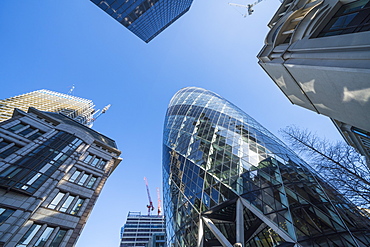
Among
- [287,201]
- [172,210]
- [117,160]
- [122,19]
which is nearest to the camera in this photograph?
[287,201]

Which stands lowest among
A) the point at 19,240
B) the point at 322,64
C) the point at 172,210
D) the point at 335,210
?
the point at 335,210

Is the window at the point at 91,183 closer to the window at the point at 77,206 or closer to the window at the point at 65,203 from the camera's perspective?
the window at the point at 77,206

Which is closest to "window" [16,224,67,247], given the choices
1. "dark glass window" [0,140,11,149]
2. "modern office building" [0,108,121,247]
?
"modern office building" [0,108,121,247]

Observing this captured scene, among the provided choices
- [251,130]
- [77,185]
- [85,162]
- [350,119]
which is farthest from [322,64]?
[85,162]

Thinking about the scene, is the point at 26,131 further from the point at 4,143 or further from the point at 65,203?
the point at 65,203

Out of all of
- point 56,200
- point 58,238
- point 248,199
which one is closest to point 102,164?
point 56,200

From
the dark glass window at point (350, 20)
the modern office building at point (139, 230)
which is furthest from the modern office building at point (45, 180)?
the modern office building at point (139, 230)

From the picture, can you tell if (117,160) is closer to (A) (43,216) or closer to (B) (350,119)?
(A) (43,216)

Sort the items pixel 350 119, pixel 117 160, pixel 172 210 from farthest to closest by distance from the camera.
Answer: pixel 117 160 → pixel 172 210 → pixel 350 119

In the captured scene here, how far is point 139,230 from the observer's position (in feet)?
291

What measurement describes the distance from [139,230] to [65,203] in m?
89.1

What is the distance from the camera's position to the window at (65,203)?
16.3 meters

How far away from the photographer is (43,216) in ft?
48.2

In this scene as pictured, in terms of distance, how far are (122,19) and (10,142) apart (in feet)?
101
